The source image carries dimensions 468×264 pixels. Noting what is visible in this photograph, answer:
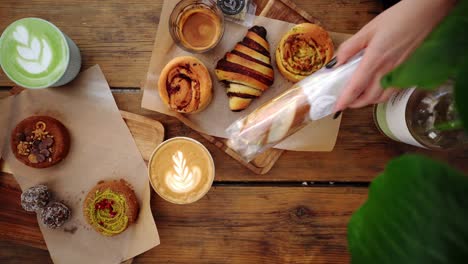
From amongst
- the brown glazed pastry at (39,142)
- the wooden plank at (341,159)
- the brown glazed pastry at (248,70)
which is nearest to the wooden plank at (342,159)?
the wooden plank at (341,159)

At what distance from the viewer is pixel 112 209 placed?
112cm

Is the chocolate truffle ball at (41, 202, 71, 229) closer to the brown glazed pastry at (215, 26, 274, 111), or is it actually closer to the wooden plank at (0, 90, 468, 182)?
the wooden plank at (0, 90, 468, 182)

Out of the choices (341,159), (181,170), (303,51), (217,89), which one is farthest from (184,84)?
(341,159)

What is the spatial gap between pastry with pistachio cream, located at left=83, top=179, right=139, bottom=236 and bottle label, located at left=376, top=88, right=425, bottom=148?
2.27 feet

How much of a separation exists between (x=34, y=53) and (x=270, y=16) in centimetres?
64

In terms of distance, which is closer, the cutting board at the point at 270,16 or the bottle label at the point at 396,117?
the bottle label at the point at 396,117

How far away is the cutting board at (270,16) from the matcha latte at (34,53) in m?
0.42

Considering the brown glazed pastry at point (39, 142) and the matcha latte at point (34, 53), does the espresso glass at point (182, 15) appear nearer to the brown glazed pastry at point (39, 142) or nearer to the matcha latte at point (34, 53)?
the matcha latte at point (34, 53)

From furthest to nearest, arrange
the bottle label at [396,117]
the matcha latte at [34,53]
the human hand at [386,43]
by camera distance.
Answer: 1. the matcha latte at [34,53]
2. the bottle label at [396,117]
3. the human hand at [386,43]

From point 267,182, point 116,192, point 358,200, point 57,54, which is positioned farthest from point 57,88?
point 358,200

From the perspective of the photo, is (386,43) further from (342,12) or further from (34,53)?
(34,53)

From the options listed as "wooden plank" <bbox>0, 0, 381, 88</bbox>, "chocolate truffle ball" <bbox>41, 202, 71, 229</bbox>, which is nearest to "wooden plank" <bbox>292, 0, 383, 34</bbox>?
"wooden plank" <bbox>0, 0, 381, 88</bbox>

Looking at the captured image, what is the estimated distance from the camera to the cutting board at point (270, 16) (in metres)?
1.13

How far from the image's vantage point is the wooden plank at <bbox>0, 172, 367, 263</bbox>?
1140mm
